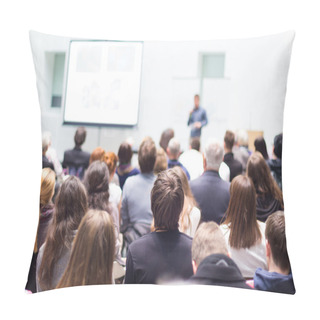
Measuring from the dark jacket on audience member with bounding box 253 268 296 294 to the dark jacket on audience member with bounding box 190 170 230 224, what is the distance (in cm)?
31

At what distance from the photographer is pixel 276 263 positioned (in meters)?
1.82

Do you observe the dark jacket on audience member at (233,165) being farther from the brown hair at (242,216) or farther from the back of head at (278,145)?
the back of head at (278,145)

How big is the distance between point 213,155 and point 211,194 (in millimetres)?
187

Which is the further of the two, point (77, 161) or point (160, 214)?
point (77, 161)

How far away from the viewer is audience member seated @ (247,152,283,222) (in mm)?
1860

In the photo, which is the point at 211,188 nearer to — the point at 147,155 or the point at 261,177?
the point at 261,177

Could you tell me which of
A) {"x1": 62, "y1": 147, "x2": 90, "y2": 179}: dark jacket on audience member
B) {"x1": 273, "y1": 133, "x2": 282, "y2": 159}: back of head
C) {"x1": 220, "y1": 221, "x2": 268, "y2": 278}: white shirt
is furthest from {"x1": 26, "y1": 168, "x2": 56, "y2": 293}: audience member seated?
{"x1": 273, "y1": 133, "x2": 282, "y2": 159}: back of head

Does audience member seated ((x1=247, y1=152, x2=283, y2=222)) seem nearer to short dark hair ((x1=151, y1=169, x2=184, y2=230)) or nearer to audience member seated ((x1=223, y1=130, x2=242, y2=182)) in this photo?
audience member seated ((x1=223, y1=130, x2=242, y2=182))

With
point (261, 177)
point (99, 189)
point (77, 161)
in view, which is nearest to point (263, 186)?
point (261, 177)

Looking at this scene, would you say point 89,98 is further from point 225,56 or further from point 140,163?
point 225,56

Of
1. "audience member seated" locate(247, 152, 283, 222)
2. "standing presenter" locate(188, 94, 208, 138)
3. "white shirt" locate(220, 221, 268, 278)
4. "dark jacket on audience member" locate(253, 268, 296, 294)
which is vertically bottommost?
"dark jacket on audience member" locate(253, 268, 296, 294)

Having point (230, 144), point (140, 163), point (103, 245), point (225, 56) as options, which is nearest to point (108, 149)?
point (140, 163)

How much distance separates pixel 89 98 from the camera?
1965mm

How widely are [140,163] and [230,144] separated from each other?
0.44 m
